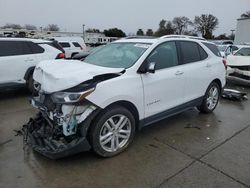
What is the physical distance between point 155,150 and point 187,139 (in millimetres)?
749

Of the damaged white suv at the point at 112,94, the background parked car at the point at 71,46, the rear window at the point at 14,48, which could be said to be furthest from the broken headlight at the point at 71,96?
the background parked car at the point at 71,46

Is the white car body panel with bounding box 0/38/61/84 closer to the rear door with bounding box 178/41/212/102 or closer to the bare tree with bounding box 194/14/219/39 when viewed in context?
the rear door with bounding box 178/41/212/102

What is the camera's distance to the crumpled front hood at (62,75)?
329 centimetres

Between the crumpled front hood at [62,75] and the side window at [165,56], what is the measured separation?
0.74 meters

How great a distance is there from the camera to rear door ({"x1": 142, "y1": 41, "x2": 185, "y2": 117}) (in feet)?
13.0

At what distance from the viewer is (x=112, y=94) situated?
134 inches

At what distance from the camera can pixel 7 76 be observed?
6.87 m

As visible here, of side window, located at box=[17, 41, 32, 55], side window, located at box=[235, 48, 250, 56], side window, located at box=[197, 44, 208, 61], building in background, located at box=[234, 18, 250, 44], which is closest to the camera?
side window, located at box=[197, 44, 208, 61]

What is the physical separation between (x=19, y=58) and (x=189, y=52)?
4.77m

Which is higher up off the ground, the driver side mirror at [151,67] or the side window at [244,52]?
the driver side mirror at [151,67]

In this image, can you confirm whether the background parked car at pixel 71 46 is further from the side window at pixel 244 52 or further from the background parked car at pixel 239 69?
the background parked car at pixel 239 69

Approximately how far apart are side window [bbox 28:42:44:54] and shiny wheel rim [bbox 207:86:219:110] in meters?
5.04

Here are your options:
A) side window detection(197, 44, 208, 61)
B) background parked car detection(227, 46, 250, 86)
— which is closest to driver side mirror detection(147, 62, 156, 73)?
side window detection(197, 44, 208, 61)

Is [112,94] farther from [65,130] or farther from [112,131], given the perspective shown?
[65,130]
